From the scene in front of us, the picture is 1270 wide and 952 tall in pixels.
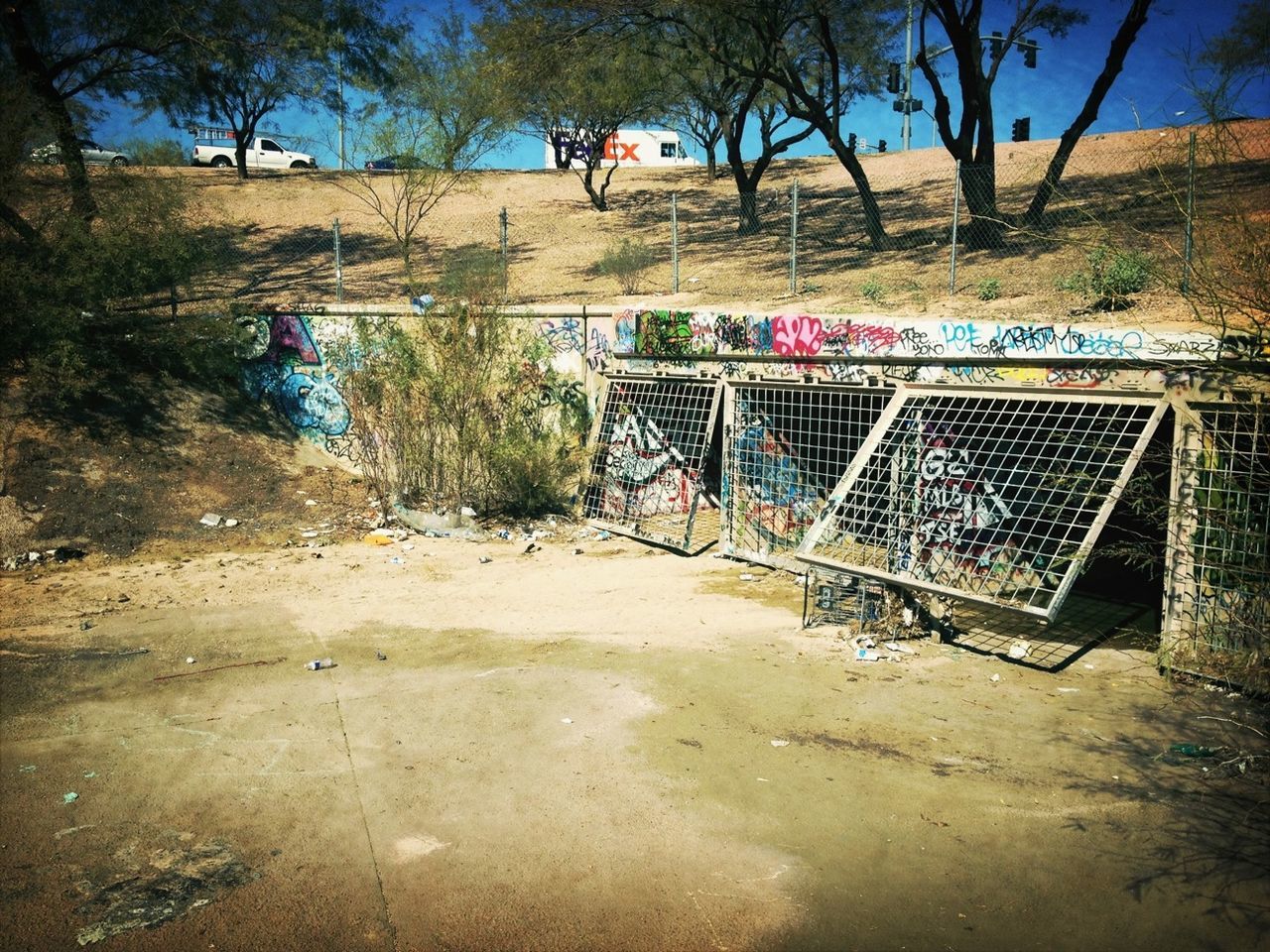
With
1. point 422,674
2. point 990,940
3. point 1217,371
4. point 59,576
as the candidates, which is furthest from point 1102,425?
point 59,576

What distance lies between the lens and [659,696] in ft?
20.9

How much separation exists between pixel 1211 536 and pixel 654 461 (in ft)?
19.8

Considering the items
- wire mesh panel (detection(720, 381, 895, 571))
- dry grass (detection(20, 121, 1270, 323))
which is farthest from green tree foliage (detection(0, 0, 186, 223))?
wire mesh panel (detection(720, 381, 895, 571))

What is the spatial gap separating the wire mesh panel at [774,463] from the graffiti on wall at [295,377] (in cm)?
579

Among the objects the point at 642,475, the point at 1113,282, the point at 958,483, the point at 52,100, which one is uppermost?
the point at 52,100

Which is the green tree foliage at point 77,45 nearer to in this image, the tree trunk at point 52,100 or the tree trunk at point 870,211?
the tree trunk at point 52,100

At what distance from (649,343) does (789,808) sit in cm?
709

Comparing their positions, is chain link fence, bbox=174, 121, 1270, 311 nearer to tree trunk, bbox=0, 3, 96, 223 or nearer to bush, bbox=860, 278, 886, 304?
bush, bbox=860, 278, 886, 304

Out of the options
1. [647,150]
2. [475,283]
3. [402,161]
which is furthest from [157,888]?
[647,150]

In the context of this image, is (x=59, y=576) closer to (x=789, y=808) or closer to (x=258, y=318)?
(x=258, y=318)

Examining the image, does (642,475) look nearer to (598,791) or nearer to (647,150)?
(598,791)

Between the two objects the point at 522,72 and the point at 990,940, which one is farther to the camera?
the point at 522,72

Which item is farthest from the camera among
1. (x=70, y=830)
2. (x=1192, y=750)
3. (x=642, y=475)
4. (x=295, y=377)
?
(x=295, y=377)

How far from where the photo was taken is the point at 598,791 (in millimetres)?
5133
